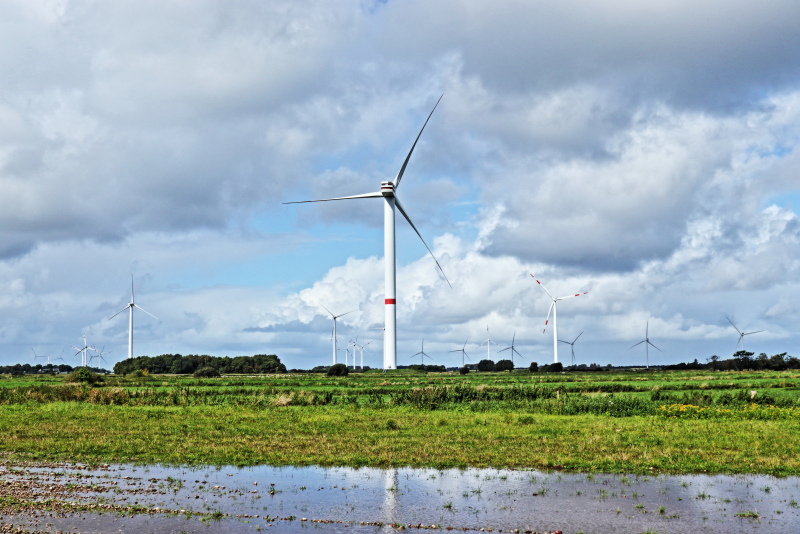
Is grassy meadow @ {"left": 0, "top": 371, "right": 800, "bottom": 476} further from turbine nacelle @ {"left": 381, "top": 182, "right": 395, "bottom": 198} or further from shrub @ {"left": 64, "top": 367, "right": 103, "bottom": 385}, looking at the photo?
turbine nacelle @ {"left": 381, "top": 182, "right": 395, "bottom": 198}

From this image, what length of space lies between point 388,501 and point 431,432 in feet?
49.6

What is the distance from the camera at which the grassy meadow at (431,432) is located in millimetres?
27250

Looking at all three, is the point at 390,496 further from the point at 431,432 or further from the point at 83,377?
the point at 83,377

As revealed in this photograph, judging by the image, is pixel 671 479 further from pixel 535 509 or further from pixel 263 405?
pixel 263 405

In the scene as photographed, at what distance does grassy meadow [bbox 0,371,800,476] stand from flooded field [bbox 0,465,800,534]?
219 cm

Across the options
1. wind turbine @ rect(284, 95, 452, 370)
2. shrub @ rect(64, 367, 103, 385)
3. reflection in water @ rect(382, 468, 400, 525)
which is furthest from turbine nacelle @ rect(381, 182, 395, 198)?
reflection in water @ rect(382, 468, 400, 525)

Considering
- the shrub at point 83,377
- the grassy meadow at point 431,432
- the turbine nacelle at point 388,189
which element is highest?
the turbine nacelle at point 388,189

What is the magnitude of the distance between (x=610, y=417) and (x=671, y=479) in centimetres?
1961

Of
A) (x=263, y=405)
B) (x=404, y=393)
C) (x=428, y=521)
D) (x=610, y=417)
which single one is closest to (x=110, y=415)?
(x=263, y=405)

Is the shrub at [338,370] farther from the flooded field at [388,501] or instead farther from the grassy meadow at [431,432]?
the flooded field at [388,501]

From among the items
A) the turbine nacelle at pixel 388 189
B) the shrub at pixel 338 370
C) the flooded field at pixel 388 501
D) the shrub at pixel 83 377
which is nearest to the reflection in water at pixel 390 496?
the flooded field at pixel 388 501

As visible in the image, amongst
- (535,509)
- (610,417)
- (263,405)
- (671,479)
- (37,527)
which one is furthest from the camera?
(263,405)

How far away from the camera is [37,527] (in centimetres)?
1731

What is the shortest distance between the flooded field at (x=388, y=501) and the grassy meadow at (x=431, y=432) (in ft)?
7.19
